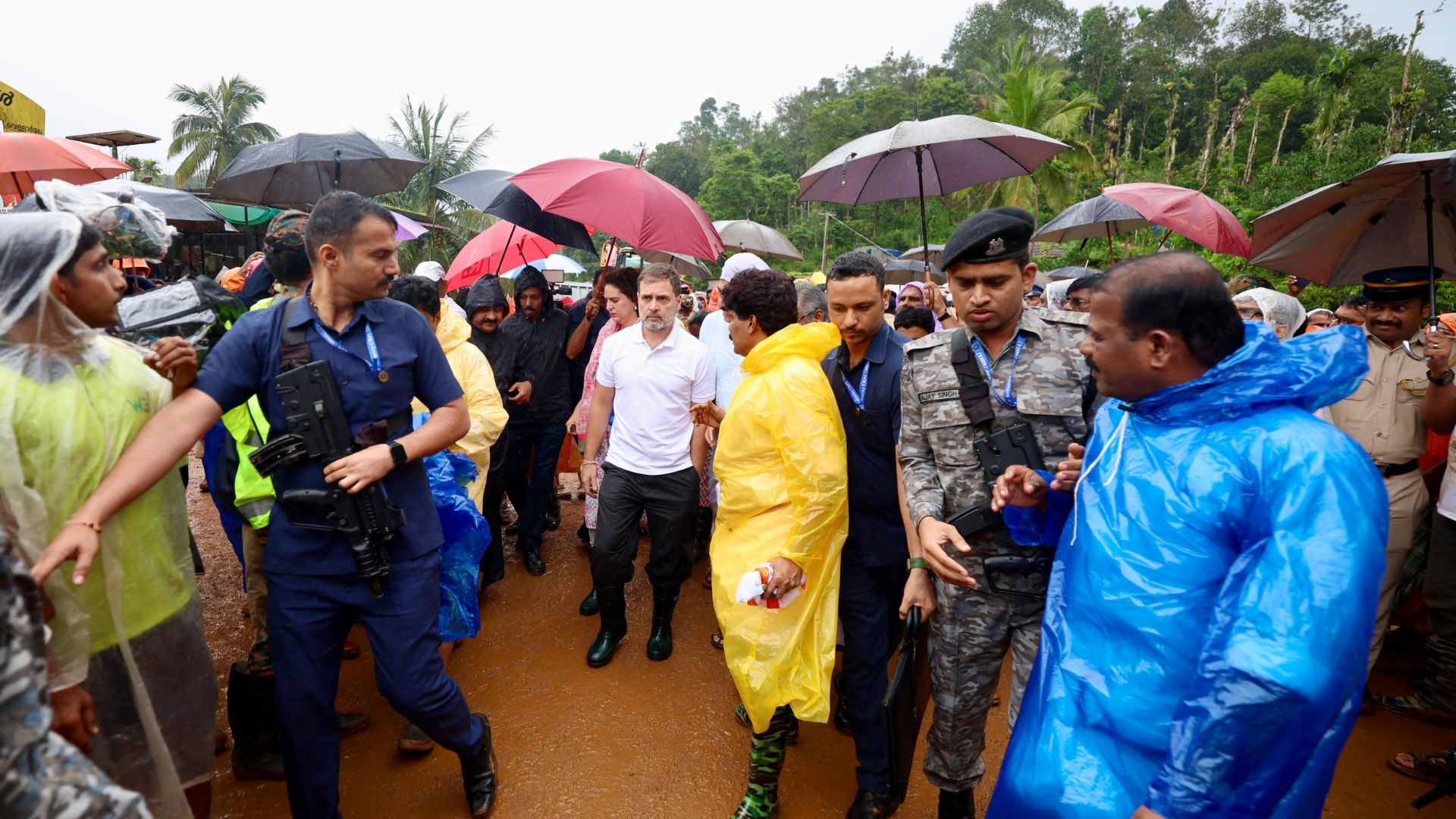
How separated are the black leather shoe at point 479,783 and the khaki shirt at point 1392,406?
13.7 feet

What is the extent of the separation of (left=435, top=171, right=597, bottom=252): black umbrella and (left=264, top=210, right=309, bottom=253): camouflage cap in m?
1.72

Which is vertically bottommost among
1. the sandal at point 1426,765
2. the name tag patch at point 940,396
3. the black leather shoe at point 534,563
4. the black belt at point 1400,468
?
the sandal at point 1426,765

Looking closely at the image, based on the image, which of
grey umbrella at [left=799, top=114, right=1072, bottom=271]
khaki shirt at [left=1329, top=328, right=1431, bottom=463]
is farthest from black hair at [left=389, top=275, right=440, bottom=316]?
khaki shirt at [left=1329, top=328, right=1431, bottom=463]

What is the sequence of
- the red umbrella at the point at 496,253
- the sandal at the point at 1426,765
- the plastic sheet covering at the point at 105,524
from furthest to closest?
the red umbrella at the point at 496,253
the sandal at the point at 1426,765
the plastic sheet covering at the point at 105,524

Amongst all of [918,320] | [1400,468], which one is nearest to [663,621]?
[918,320]

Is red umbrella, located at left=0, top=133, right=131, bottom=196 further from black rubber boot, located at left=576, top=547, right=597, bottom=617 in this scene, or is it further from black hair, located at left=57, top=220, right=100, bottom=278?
black rubber boot, located at left=576, top=547, right=597, bottom=617

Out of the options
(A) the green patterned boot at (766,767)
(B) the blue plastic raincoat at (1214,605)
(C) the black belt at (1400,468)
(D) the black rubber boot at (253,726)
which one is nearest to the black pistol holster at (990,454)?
(B) the blue plastic raincoat at (1214,605)

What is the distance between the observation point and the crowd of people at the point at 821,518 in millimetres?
1221

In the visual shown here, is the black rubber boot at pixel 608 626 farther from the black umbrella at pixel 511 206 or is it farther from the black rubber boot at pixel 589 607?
the black umbrella at pixel 511 206

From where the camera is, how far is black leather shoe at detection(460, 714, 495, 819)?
2.64m

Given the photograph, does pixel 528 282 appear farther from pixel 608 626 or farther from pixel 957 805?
pixel 957 805

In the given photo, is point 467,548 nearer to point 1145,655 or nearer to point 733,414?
point 733,414

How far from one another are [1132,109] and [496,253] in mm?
45105

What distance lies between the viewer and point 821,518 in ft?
8.34
